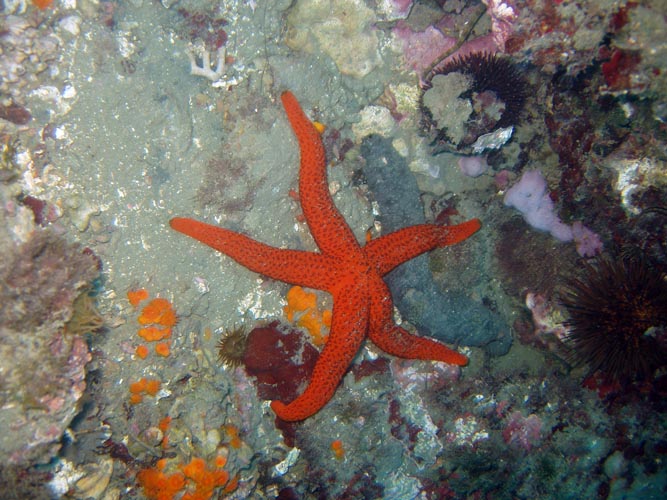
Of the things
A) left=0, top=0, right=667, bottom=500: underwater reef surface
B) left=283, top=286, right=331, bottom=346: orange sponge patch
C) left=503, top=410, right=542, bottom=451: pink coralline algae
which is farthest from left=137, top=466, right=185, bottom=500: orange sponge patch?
left=503, top=410, right=542, bottom=451: pink coralline algae

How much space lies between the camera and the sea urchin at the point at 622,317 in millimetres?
4602

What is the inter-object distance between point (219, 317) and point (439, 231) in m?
3.51

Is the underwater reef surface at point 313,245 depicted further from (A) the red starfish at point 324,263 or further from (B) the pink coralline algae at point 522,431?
(A) the red starfish at point 324,263

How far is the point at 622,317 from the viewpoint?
186 inches

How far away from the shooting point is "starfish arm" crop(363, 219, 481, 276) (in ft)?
17.6

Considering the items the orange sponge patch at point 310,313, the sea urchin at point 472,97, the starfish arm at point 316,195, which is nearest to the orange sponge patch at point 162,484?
the orange sponge patch at point 310,313

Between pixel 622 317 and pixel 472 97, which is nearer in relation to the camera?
pixel 622 317

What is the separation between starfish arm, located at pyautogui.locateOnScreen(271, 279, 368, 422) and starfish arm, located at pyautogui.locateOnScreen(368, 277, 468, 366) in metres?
0.21

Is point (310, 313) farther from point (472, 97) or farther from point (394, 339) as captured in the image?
point (472, 97)

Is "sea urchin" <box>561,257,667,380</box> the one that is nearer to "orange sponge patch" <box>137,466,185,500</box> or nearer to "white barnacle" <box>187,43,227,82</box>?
"orange sponge patch" <box>137,466,185,500</box>

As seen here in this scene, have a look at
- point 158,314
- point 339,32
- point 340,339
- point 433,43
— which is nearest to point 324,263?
point 340,339

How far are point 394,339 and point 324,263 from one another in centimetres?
154

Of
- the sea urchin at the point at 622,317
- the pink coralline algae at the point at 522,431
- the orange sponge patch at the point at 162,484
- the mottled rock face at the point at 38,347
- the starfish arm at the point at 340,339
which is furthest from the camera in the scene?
the pink coralline algae at the point at 522,431

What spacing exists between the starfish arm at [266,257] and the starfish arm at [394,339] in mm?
712
